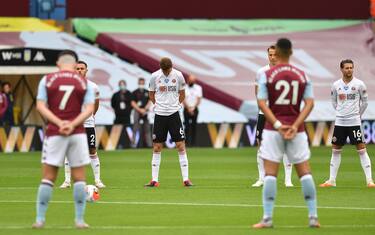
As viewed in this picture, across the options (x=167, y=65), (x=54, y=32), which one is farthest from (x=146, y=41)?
Result: (x=167, y=65)

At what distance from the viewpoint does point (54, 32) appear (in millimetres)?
42594

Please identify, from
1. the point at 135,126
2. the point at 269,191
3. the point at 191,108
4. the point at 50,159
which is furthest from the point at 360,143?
the point at 135,126

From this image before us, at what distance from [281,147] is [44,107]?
3.09 meters

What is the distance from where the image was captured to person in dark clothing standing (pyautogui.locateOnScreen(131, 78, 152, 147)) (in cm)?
3875

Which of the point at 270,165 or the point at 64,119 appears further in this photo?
the point at 270,165

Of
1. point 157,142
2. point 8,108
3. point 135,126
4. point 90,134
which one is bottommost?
point 135,126

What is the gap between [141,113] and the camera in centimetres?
3869

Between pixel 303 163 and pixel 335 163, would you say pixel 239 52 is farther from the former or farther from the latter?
pixel 303 163

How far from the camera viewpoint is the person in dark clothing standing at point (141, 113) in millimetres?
38750

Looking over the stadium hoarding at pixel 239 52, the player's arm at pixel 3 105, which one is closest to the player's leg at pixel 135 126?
the player's arm at pixel 3 105

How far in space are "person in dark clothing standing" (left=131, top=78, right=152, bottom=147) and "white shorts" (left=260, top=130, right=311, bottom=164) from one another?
23199 millimetres

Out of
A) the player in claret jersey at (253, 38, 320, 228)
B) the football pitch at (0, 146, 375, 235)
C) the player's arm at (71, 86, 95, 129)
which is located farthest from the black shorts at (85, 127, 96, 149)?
the player in claret jersey at (253, 38, 320, 228)

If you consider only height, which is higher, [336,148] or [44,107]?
[44,107]

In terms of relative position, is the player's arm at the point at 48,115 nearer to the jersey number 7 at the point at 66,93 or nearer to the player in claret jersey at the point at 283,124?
the jersey number 7 at the point at 66,93
